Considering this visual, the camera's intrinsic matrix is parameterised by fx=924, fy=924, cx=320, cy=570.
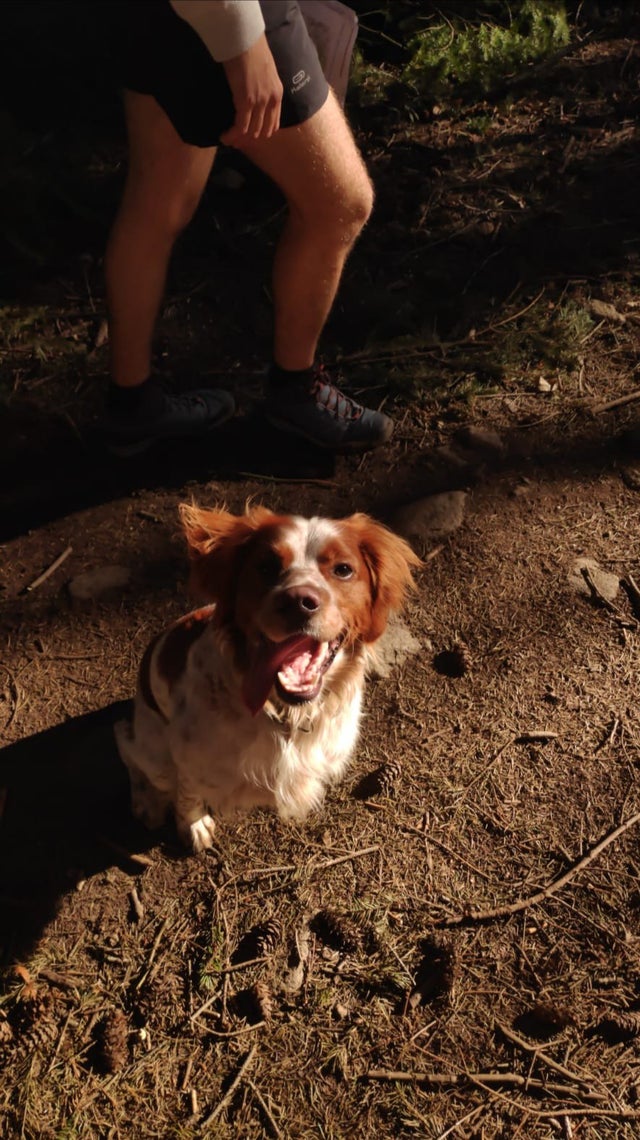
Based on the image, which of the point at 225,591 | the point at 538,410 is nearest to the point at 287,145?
the point at 225,591

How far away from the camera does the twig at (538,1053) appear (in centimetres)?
261

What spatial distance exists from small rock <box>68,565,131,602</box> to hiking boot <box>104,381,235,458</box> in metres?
0.58

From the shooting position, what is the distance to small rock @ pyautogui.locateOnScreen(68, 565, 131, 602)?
3711 mm

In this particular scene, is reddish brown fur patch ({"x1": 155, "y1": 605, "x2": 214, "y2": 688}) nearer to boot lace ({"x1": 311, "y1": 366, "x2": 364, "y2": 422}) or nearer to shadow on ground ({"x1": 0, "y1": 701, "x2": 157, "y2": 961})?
shadow on ground ({"x1": 0, "y1": 701, "x2": 157, "y2": 961})

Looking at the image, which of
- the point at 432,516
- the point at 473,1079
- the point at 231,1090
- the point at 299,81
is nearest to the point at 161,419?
the point at 432,516

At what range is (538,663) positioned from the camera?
3.51m

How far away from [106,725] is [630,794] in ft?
6.12

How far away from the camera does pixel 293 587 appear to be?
2314 millimetres

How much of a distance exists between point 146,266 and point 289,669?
176cm

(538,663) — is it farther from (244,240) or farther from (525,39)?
(525,39)

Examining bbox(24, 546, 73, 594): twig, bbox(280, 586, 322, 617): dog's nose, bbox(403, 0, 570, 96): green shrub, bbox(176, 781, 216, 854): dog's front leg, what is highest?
bbox(403, 0, 570, 96): green shrub

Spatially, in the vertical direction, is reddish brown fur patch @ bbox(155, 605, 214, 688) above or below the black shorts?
below

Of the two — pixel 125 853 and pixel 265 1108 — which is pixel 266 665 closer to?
pixel 125 853

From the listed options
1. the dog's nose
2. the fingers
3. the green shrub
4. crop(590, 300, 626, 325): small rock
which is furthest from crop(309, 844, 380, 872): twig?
the green shrub
